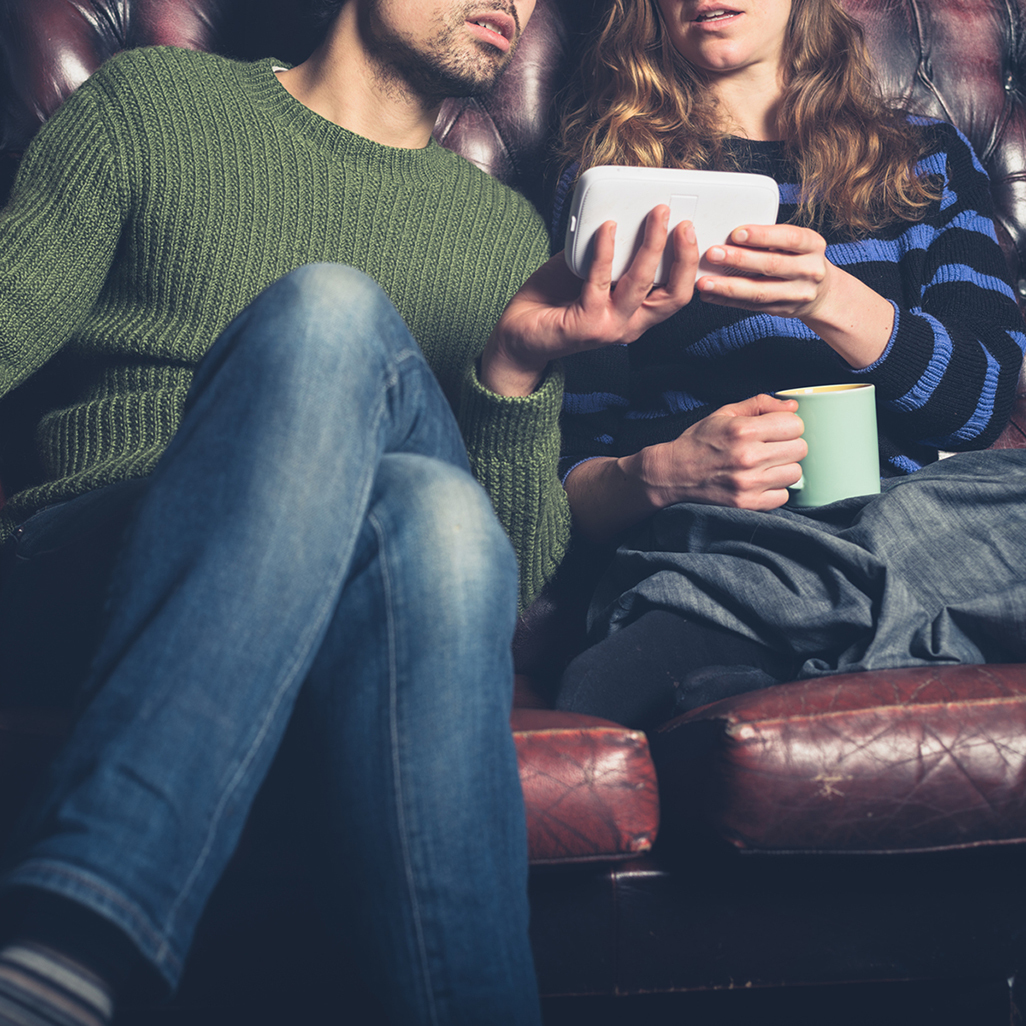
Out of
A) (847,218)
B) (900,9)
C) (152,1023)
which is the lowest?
(152,1023)

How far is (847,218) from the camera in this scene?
1.02 metres

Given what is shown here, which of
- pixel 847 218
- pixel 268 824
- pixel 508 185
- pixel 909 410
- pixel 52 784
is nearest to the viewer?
pixel 52 784

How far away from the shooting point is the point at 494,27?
1.10 metres

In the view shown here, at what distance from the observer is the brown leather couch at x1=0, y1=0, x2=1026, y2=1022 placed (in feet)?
2.15

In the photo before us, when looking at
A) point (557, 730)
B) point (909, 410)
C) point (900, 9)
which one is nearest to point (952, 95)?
point (900, 9)

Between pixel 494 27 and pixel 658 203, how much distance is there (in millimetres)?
560

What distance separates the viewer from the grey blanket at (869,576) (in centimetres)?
74

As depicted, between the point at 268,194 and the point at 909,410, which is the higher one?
the point at 268,194

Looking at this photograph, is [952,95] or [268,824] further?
[952,95]

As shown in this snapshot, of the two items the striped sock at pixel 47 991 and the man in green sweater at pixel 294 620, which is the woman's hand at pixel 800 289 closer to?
the man in green sweater at pixel 294 620

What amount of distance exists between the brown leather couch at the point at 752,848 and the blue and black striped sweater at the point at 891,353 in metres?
0.35

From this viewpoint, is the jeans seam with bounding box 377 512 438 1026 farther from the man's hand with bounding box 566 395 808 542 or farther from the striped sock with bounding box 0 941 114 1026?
the man's hand with bounding box 566 395 808 542

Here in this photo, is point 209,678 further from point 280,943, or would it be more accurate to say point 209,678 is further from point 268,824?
point 280,943

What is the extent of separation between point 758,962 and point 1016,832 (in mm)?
247
